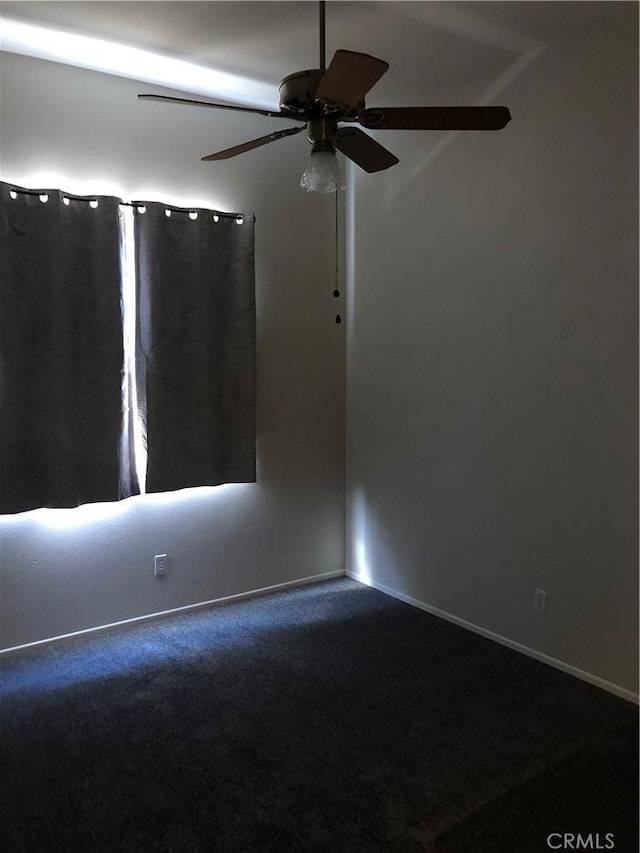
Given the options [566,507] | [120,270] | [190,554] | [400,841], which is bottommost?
[400,841]

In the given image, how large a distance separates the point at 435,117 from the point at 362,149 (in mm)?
331

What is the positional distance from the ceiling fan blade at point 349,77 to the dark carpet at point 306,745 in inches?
82.8

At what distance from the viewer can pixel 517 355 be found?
10.1 feet

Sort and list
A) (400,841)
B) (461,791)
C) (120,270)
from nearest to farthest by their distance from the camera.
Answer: (400,841) → (461,791) → (120,270)

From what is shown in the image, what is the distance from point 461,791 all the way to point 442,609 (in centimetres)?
144

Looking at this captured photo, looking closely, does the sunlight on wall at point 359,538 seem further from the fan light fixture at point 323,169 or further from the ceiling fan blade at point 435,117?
the ceiling fan blade at point 435,117

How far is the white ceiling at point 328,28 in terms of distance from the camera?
8.27ft

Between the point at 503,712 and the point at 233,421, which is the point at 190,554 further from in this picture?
the point at 503,712

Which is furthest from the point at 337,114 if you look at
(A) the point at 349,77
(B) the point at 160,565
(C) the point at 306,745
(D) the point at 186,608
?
(D) the point at 186,608

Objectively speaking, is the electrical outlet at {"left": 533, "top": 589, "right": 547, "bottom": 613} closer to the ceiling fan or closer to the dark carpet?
the dark carpet

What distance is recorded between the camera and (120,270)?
3.19 m

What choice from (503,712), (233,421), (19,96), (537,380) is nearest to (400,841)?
(503,712)

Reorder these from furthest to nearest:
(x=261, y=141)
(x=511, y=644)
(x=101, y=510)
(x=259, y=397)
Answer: (x=259, y=397) < (x=101, y=510) < (x=511, y=644) < (x=261, y=141)

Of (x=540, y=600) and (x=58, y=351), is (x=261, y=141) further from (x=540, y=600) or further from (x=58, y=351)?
(x=540, y=600)
